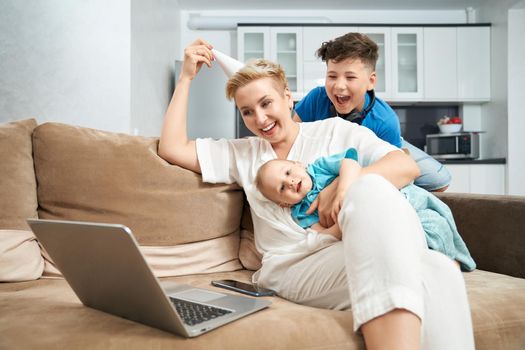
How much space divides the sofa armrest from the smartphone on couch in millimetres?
838

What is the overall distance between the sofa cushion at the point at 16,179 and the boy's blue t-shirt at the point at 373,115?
1202 millimetres

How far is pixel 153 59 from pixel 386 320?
3.44 meters

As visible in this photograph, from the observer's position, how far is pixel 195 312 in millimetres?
1066

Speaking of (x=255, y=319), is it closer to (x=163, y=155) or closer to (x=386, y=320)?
(x=386, y=320)

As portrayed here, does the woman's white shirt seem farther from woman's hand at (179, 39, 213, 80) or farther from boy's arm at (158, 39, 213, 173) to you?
woman's hand at (179, 39, 213, 80)

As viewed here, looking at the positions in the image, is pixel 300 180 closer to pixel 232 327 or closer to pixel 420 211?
pixel 420 211

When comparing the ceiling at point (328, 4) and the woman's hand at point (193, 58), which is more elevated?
the ceiling at point (328, 4)

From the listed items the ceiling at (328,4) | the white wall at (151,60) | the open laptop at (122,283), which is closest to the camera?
the open laptop at (122,283)

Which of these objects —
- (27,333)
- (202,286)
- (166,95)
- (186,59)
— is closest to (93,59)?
(166,95)

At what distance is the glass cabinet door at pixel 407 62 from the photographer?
4.86 m

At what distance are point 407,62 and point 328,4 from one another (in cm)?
107

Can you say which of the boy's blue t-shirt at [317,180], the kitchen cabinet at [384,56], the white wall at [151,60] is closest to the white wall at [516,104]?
the kitchen cabinet at [384,56]

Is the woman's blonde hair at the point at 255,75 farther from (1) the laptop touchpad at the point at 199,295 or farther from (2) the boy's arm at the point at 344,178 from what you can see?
(1) the laptop touchpad at the point at 199,295

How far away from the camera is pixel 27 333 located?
994mm
